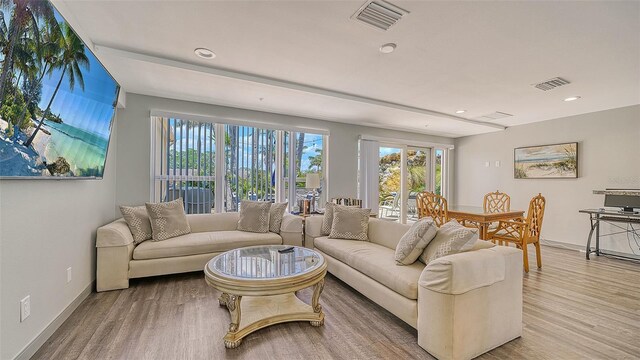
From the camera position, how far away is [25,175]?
5.29ft

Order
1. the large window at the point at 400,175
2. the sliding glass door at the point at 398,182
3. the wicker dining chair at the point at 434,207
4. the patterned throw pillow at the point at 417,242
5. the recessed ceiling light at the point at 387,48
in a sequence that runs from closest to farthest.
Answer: the patterned throw pillow at the point at 417,242
the recessed ceiling light at the point at 387,48
the wicker dining chair at the point at 434,207
the large window at the point at 400,175
the sliding glass door at the point at 398,182

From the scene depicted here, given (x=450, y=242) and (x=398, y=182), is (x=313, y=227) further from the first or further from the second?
(x=398, y=182)

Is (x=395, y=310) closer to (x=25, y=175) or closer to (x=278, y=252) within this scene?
(x=278, y=252)

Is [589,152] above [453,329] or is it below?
above

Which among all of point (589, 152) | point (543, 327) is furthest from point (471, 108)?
point (543, 327)

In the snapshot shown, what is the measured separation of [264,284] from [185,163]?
292cm

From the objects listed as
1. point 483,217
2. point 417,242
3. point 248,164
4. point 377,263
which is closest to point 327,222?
point 377,263

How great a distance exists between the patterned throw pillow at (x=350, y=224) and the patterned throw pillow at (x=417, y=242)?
997 mm

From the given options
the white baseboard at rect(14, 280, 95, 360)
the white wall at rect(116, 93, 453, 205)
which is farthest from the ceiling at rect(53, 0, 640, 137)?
the white baseboard at rect(14, 280, 95, 360)

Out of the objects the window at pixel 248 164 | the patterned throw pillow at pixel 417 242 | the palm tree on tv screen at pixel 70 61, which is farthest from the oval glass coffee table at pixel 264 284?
the window at pixel 248 164

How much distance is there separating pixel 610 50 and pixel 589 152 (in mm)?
3051

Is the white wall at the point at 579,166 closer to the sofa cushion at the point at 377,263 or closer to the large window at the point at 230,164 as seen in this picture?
the large window at the point at 230,164

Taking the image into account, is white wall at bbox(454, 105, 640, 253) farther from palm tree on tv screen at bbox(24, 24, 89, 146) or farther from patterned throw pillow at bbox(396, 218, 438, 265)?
palm tree on tv screen at bbox(24, 24, 89, 146)

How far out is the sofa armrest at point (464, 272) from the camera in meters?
1.67
